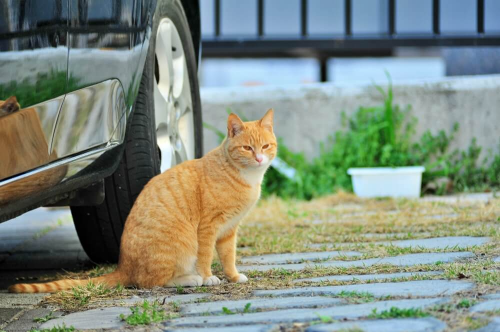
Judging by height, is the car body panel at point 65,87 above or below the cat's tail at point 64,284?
above

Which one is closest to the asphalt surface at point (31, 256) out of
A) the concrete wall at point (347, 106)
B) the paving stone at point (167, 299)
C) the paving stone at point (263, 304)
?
the paving stone at point (167, 299)

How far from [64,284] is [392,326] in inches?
53.0

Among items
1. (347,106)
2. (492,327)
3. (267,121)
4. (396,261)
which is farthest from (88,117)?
(347,106)

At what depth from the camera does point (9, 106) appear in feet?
6.61

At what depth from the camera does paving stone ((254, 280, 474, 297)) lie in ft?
7.41

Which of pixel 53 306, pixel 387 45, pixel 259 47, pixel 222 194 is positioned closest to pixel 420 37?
pixel 387 45

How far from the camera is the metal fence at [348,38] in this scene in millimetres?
7398

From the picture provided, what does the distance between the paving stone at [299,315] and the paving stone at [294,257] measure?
3.14 feet

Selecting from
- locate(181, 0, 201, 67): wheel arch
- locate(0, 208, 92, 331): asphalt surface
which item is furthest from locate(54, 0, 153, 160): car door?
locate(181, 0, 201, 67): wheel arch

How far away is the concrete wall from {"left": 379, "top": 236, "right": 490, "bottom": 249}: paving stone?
2.53m

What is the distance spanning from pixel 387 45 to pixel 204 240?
206 inches

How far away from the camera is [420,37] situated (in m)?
7.50

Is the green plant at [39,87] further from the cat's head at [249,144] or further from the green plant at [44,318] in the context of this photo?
the cat's head at [249,144]

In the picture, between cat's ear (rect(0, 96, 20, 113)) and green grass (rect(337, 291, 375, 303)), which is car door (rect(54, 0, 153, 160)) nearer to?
cat's ear (rect(0, 96, 20, 113))
